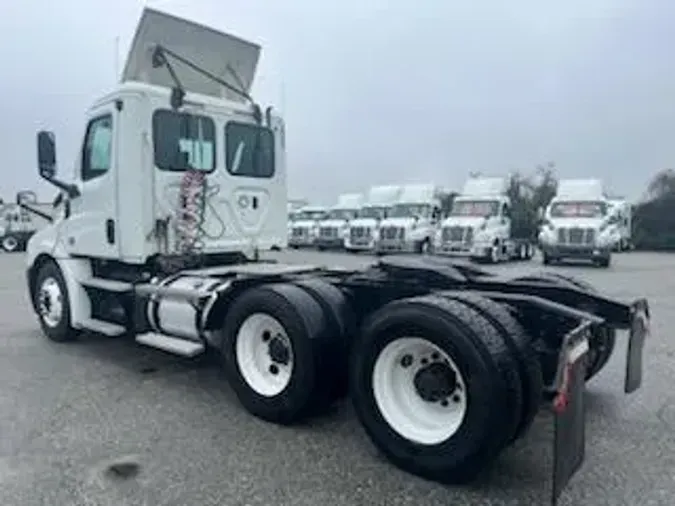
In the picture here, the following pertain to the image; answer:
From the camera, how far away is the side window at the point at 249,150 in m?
7.49

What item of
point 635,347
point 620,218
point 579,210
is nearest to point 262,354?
point 635,347

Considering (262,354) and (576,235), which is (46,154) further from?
(576,235)

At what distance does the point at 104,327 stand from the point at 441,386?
4.19 m

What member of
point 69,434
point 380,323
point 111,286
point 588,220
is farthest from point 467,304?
point 588,220

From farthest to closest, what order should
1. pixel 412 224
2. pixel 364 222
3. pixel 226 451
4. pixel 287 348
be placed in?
pixel 364 222 < pixel 412 224 < pixel 287 348 < pixel 226 451

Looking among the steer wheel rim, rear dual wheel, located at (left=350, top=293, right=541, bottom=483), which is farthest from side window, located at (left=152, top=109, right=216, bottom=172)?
the steer wheel rim

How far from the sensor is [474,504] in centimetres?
368

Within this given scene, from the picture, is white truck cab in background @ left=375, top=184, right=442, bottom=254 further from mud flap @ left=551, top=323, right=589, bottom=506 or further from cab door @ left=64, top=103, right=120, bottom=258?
mud flap @ left=551, top=323, right=589, bottom=506

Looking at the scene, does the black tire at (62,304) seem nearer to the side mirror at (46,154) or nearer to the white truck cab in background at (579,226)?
the side mirror at (46,154)

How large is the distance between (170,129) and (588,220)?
70.3 ft

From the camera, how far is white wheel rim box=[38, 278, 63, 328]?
25.5 ft

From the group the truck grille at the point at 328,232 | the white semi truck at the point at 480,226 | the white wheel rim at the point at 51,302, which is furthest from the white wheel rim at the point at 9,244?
the white wheel rim at the point at 51,302

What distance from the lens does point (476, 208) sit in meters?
27.1

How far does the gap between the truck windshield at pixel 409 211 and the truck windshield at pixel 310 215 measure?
805cm
